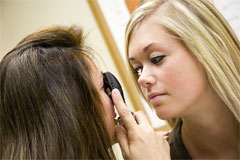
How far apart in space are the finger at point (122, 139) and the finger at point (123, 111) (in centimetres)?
2

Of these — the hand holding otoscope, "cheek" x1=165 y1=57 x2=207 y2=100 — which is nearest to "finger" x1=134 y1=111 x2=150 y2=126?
the hand holding otoscope

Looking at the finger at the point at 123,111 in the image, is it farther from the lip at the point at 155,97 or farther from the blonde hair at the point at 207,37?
the blonde hair at the point at 207,37

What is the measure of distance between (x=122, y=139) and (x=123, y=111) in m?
0.07

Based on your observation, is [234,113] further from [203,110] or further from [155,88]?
[155,88]

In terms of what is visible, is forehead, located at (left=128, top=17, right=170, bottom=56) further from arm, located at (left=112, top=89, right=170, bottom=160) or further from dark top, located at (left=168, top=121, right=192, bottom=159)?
dark top, located at (left=168, top=121, right=192, bottom=159)

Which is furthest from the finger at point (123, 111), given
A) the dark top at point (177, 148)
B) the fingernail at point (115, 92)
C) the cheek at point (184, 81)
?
the dark top at point (177, 148)

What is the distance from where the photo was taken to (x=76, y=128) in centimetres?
61

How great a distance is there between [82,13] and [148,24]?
2.49 ft

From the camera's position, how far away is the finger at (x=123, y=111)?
730 mm

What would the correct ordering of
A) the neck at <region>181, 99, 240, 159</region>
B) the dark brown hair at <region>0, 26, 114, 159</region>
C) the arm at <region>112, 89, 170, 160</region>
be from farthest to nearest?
the neck at <region>181, 99, 240, 159</region>
the arm at <region>112, 89, 170, 160</region>
the dark brown hair at <region>0, 26, 114, 159</region>

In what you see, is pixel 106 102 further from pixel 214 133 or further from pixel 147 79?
pixel 214 133

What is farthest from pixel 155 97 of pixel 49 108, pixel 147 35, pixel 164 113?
pixel 49 108

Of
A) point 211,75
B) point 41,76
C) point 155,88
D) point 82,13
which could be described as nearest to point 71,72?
point 41,76

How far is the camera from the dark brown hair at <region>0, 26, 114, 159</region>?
599 millimetres
